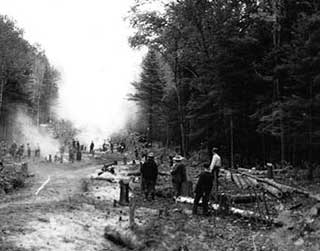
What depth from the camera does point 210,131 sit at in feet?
90.6

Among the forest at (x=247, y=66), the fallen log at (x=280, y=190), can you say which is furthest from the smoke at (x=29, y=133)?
the fallen log at (x=280, y=190)

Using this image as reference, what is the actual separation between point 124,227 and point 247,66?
52.9 feet

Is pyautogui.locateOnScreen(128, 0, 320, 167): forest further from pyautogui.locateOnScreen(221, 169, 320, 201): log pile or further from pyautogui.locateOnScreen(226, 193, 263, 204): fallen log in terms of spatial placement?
pyautogui.locateOnScreen(226, 193, 263, 204): fallen log

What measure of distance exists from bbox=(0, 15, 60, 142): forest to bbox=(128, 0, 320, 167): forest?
17.3m

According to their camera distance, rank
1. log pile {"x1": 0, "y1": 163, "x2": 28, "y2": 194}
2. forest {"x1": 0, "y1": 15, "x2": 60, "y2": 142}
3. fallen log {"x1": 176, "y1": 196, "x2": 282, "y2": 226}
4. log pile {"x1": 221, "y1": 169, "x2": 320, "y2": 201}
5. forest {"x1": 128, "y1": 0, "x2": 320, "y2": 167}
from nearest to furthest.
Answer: fallen log {"x1": 176, "y1": 196, "x2": 282, "y2": 226}, log pile {"x1": 221, "y1": 169, "x2": 320, "y2": 201}, forest {"x1": 128, "y1": 0, "x2": 320, "y2": 167}, log pile {"x1": 0, "y1": 163, "x2": 28, "y2": 194}, forest {"x1": 0, "y1": 15, "x2": 60, "y2": 142}

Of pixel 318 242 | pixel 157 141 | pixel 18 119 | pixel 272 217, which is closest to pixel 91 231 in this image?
pixel 272 217

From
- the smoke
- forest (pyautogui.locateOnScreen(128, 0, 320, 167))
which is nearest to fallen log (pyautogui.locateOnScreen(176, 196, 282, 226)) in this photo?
forest (pyautogui.locateOnScreen(128, 0, 320, 167))

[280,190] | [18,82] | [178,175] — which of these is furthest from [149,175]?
[18,82]

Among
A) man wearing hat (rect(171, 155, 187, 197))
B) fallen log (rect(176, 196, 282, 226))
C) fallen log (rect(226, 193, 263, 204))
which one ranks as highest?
man wearing hat (rect(171, 155, 187, 197))

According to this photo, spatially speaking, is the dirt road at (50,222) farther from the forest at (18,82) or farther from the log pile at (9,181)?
the forest at (18,82)

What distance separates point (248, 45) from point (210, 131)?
6.69 metres

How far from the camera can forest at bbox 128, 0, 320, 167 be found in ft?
54.3

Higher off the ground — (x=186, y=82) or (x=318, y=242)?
(x=186, y=82)

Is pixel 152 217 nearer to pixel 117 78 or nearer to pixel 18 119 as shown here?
pixel 18 119
